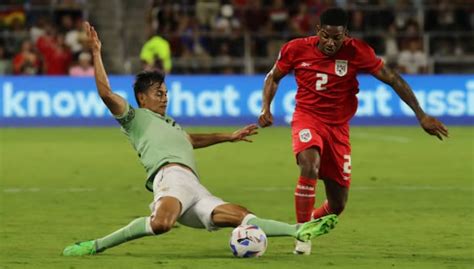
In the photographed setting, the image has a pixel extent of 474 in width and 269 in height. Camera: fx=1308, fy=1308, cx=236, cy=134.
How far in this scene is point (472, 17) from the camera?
30547mm

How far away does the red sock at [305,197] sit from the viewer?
10.3 metres

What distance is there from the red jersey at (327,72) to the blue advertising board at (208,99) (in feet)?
51.4

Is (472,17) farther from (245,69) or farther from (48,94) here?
(48,94)

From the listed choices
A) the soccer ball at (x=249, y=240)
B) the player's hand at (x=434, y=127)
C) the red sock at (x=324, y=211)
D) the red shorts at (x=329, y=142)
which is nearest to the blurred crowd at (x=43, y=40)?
the red sock at (x=324, y=211)

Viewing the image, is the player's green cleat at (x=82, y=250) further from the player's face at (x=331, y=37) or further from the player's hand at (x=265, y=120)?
the player's face at (x=331, y=37)

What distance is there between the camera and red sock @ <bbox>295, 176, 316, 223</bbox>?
10.3 meters

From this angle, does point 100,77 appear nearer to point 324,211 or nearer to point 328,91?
point 328,91

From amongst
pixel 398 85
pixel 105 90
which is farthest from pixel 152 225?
pixel 398 85

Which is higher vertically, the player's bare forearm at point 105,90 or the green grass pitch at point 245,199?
the player's bare forearm at point 105,90

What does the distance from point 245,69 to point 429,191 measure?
1408cm

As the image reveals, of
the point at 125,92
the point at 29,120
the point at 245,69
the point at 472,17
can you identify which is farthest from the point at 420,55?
the point at 29,120

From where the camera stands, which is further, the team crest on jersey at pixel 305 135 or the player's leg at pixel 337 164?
the player's leg at pixel 337 164

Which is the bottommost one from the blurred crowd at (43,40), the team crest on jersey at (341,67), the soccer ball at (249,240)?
the blurred crowd at (43,40)

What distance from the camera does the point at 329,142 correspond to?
35.3 ft
